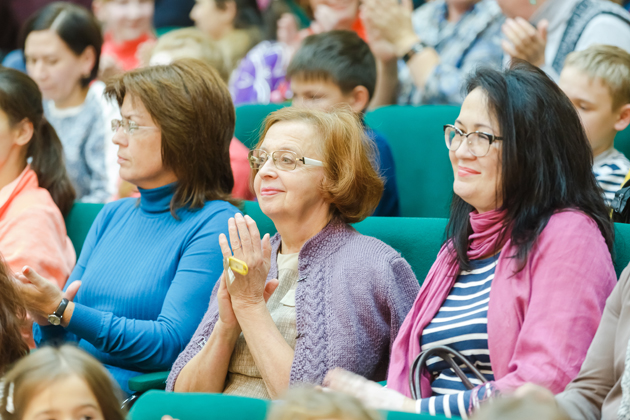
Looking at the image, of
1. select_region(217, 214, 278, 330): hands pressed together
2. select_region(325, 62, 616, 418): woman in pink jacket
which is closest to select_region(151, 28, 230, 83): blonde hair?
select_region(217, 214, 278, 330): hands pressed together

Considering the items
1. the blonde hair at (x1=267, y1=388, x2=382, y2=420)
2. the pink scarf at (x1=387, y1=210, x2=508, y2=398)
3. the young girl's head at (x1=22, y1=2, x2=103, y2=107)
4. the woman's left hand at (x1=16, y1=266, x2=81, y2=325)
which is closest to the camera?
the blonde hair at (x1=267, y1=388, x2=382, y2=420)

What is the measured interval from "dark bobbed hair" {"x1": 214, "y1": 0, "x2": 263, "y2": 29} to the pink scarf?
3669 millimetres

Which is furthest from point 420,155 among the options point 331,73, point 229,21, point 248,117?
point 229,21

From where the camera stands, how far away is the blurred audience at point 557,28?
2.81 m

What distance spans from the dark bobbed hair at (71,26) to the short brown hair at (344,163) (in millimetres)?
2089

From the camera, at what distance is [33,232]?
255 cm

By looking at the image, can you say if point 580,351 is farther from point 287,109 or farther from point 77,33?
point 77,33

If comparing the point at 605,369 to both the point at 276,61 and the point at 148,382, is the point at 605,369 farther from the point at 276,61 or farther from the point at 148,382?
the point at 276,61

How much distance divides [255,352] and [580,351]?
75 centimetres

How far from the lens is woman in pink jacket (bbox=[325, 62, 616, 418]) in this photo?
5.06 ft

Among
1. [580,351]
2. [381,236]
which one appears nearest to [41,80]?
[381,236]

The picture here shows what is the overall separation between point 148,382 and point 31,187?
101 centimetres

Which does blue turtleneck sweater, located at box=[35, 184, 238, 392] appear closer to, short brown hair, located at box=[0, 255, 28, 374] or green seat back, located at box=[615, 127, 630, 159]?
short brown hair, located at box=[0, 255, 28, 374]

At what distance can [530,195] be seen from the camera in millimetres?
1683
